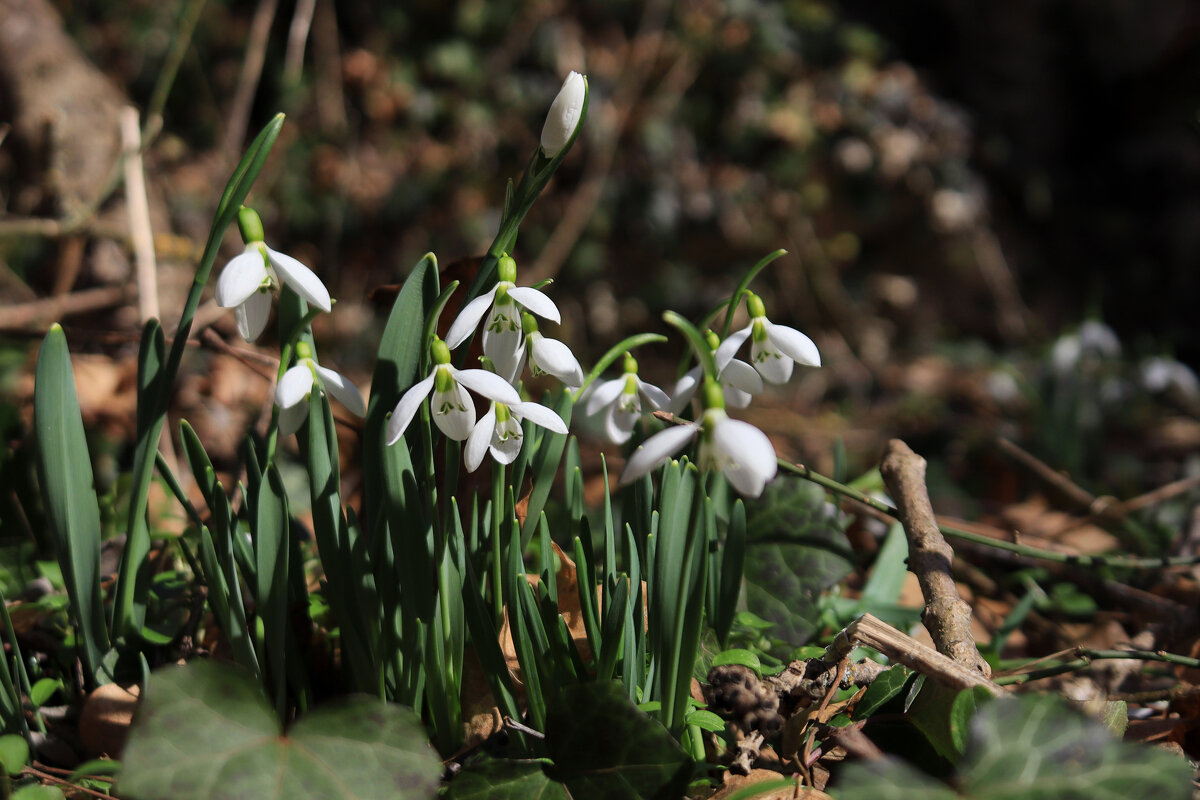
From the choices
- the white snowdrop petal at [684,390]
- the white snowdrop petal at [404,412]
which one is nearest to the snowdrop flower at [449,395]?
the white snowdrop petal at [404,412]

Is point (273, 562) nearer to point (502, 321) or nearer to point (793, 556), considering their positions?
point (502, 321)

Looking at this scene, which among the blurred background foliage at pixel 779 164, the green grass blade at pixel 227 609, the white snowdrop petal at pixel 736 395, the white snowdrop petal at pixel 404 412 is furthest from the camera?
the blurred background foliage at pixel 779 164

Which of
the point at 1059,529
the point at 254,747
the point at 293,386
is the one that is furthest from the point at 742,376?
the point at 1059,529

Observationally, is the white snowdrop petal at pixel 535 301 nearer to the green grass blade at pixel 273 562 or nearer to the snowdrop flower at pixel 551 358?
the snowdrop flower at pixel 551 358

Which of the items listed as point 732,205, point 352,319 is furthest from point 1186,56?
point 352,319

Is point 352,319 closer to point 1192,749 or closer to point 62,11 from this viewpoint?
point 62,11

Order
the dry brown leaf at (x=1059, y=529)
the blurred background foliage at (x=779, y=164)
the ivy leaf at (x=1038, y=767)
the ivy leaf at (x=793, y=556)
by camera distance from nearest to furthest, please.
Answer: the ivy leaf at (x=1038, y=767) → the ivy leaf at (x=793, y=556) → the dry brown leaf at (x=1059, y=529) → the blurred background foliage at (x=779, y=164)
